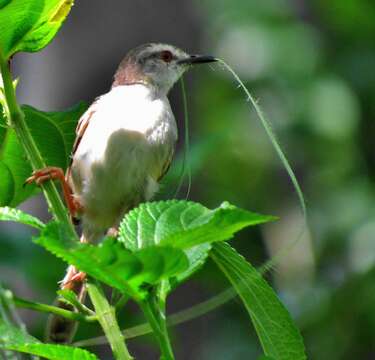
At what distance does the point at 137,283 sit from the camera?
5.39 feet

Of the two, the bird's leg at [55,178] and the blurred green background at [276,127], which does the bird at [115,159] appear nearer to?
the bird's leg at [55,178]

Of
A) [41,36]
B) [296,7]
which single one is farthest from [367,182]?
[41,36]

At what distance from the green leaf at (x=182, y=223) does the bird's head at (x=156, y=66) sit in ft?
9.18

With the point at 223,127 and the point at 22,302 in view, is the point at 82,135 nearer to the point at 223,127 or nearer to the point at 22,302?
the point at 22,302

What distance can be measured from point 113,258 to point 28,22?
30.2 inches

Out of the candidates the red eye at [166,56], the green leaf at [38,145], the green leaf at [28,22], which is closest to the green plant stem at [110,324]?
the green leaf at [28,22]

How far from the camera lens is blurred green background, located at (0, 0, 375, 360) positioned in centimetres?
559

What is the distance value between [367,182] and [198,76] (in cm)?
207

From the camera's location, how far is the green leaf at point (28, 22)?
2033 mm

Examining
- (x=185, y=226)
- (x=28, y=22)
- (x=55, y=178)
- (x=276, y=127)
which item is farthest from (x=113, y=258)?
(x=276, y=127)

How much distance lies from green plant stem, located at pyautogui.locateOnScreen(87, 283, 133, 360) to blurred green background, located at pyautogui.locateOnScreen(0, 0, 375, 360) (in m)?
3.50

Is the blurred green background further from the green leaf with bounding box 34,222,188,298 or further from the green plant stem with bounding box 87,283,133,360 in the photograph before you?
the green leaf with bounding box 34,222,188,298

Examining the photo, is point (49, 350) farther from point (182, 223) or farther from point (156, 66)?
point (156, 66)

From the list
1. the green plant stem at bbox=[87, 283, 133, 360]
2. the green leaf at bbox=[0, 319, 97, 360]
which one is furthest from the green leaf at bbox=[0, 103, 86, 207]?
the green leaf at bbox=[0, 319, 97, 360]
